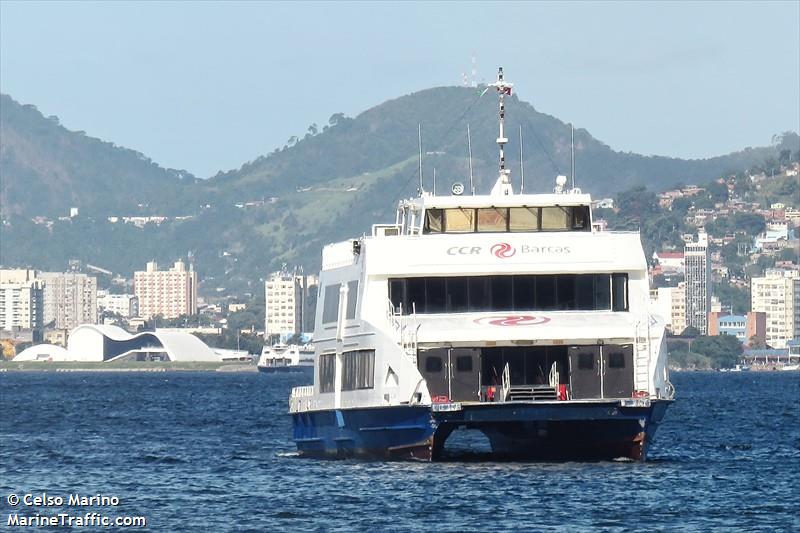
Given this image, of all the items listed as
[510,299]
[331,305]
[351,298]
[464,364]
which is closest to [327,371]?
[331,305]

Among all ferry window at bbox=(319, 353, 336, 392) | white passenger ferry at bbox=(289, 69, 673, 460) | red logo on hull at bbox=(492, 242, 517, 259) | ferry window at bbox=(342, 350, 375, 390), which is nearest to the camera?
white passenger ferry at bbox=(289, 69, 673, 460)

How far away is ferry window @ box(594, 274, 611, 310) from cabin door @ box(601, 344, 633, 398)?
5.04ft

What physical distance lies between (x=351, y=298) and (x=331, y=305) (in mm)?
2791

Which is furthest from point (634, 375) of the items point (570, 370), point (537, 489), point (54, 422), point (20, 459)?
point (54, 422)

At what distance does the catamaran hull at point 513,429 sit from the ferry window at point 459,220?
483 centimetres

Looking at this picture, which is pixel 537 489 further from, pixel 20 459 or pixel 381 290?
pixel 20 459

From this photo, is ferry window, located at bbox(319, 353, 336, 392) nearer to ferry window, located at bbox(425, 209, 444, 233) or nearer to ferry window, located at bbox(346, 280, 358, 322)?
ferry window, located at bbox(346, 280, 358, 322)

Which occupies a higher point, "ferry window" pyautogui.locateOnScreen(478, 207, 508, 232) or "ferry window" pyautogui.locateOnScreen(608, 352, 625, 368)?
"ferry window" pyautogui.locateOnScreen(478, 207, 508, 232)

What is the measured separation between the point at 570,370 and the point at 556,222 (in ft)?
13.5

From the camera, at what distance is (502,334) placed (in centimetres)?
4450

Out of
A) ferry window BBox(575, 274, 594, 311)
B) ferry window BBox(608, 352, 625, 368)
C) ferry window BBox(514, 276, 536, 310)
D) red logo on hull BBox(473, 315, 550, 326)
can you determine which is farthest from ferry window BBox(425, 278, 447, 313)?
ferry window BBox(608, 352, 625, 368)

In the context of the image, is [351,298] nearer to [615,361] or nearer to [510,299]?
[510,299]

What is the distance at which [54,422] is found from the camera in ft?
284

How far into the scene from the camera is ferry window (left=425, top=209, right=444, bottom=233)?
47469mm
